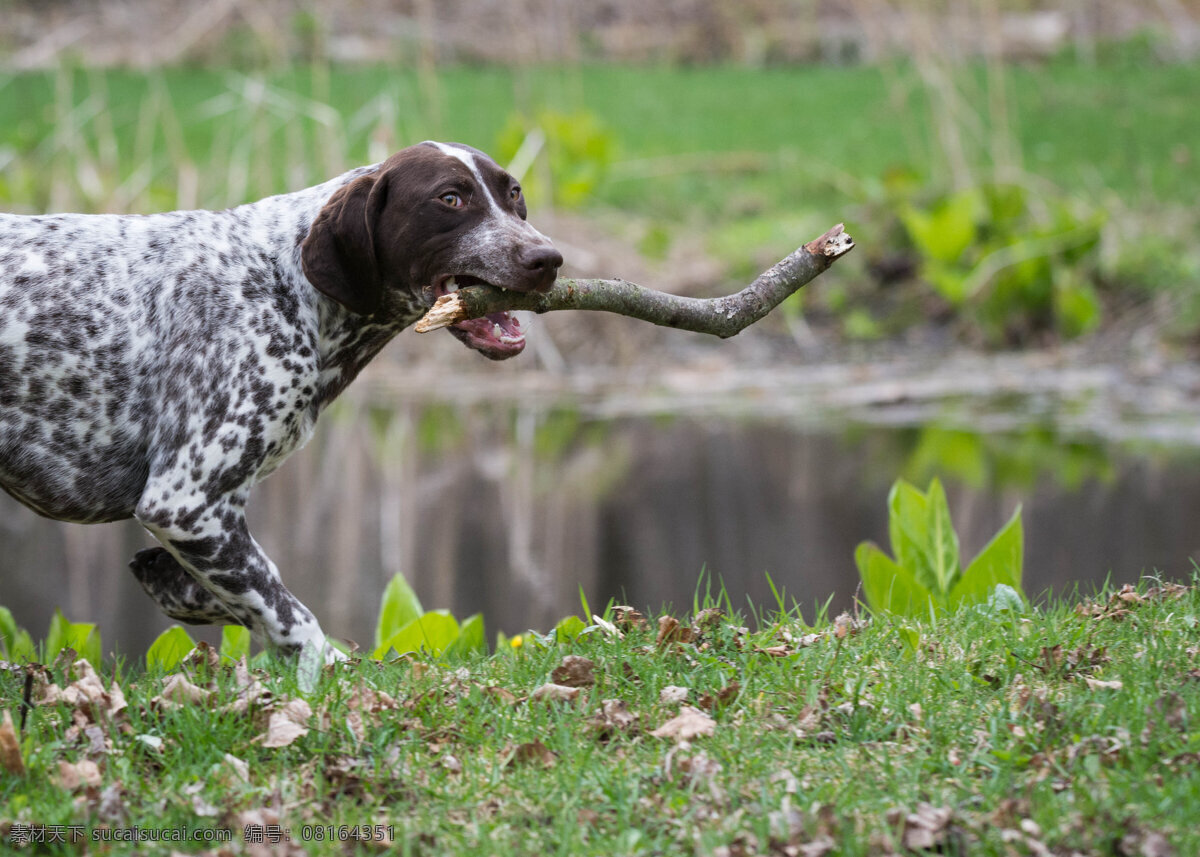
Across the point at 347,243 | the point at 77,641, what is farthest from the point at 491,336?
the point at 77,641

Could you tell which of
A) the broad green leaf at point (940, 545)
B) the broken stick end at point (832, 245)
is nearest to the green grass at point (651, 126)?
the broad green leaf at point (940, 545)

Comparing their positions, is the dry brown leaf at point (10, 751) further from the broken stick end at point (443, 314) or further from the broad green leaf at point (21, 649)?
the broken stick end at point (443, 314)

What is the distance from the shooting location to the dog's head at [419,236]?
4.08 m

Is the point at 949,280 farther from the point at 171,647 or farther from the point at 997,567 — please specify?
the point at 171,647

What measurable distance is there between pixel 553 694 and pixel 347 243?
154cm

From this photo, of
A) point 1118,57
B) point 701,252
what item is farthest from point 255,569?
point 1118,57

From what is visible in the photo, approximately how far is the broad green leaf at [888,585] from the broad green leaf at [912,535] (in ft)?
0.41

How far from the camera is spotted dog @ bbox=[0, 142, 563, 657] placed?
392 cm

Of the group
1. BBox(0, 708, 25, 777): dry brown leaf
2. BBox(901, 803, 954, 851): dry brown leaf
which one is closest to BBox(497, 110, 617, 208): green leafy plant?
BBox(0, 708, 25, 777): dry brown leaf

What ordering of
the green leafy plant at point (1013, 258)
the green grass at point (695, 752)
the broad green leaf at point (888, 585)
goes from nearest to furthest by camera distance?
the green grass at point (695, 752)
the broad green leaf at point (888, 585)
the green leafy plant at point (1013, 258)

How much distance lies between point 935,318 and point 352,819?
434 inches

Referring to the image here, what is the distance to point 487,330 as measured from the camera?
4.11 m

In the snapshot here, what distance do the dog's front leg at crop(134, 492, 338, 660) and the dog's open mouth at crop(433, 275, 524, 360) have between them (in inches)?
33.8

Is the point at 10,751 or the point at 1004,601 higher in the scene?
the point at 10,751
